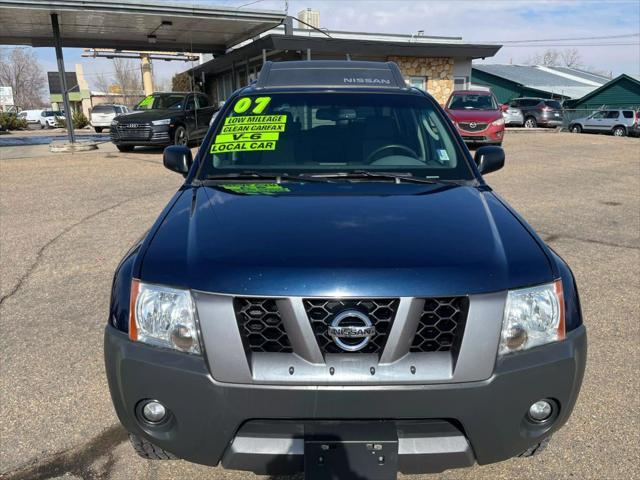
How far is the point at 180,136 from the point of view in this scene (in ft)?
51.7

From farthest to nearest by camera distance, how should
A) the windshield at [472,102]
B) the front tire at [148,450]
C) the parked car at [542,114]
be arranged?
1. the parked car at [542,114]
2. the windshield at [472,102]
3. the front tire at [148,450]

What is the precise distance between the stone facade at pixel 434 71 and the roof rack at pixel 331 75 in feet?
70.2

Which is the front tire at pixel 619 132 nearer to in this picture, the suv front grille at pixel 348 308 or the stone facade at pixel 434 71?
the stone facade at pixel 434 71

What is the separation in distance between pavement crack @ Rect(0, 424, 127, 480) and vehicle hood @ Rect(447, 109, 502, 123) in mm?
14705

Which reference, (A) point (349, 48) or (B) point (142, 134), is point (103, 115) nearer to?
(A) point (349, 48)

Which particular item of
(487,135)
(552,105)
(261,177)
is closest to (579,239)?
(261,177)

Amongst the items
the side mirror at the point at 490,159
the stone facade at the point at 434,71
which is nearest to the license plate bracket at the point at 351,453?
the side mirror at the point at 490,159

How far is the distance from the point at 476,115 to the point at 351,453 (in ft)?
50.7

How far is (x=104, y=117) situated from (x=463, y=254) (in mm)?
33218

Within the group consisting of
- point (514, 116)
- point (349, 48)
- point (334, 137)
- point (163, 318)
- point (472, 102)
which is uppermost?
point (349, 48)

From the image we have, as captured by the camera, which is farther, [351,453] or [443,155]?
[443,155]

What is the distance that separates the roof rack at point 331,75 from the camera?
147 inches

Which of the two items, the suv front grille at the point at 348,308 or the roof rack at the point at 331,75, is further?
the roof rack at the point at 331,75

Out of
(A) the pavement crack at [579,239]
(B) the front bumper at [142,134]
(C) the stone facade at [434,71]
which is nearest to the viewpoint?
(A) the pavement crack at [579,239]
